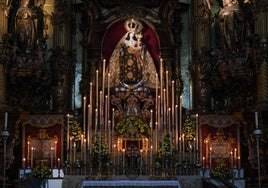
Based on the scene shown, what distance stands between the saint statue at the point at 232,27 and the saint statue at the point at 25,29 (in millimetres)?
7066

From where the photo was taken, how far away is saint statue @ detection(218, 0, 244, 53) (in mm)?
19391

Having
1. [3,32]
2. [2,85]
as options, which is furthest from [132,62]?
[2,85]

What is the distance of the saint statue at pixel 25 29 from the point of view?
19641mm

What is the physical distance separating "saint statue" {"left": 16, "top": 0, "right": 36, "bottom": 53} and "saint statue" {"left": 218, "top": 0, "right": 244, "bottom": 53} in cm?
707

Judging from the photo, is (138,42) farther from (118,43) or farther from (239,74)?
(239,74)

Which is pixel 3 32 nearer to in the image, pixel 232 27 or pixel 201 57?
pixel 201 57

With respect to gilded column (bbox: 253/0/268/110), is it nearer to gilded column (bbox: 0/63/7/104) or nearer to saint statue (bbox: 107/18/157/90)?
saint statue (bbox: 107/18/157/90)

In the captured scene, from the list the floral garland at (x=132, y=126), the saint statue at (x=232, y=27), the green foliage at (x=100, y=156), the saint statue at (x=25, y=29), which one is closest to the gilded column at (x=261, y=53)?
the saint statue at (x=232, y=27)

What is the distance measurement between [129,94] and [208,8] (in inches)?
182

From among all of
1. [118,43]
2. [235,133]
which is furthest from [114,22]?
[235,133]

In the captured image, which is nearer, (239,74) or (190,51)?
(239,74)

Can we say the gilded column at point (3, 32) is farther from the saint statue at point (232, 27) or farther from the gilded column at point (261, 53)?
the gilded column at point (261, 53)

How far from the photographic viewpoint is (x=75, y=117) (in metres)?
20.9

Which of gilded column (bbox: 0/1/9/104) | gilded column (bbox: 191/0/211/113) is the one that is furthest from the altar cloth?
gilded column (bbox: 191/0/211/113)
